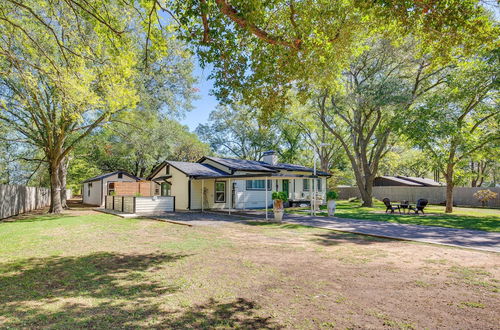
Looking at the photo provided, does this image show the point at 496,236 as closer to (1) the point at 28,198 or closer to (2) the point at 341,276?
(2) the point at 341,276

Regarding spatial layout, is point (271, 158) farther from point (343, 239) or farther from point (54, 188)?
point (343, 239)

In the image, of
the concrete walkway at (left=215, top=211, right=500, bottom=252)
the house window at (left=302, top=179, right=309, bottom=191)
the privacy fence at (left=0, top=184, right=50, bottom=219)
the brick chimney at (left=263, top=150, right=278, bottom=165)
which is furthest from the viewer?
the brick chimney at (left=263, top=150, right=278, bottom=165)

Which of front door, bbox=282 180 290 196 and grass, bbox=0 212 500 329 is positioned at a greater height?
front door, bbox=282 180 290 196

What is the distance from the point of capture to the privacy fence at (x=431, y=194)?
28.0m

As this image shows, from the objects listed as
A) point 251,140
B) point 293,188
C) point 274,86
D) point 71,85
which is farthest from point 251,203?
point 251,140

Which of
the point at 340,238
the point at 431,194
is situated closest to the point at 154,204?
the point at 340,238

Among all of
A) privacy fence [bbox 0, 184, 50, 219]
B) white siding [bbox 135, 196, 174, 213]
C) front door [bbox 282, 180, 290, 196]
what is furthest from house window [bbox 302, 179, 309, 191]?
privacy fence [bbox 0, 184, 50, 219]

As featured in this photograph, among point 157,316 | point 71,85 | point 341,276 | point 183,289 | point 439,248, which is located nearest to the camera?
point 157,316

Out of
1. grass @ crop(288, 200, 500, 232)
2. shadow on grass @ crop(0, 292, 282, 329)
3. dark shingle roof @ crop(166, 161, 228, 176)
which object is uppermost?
dark shingle roof @ crop(166, 161, 228, 176)

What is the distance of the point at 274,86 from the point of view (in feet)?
25.7

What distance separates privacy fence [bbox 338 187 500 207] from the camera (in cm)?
2805

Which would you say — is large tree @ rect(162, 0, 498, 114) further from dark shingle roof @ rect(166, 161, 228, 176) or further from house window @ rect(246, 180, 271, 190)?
house window @ rect(246, 180, 271, 190)

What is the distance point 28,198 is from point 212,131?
2417 centimetres

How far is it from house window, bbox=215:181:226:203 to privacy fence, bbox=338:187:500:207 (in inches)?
933
